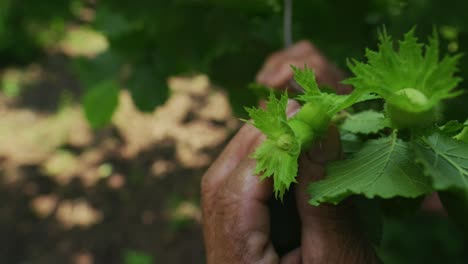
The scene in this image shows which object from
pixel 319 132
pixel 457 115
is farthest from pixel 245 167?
pixel 457 115

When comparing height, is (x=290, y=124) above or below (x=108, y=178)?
above

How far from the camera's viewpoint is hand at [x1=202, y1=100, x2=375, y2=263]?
0.89 m

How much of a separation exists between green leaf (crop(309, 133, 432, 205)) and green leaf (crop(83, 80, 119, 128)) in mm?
1164

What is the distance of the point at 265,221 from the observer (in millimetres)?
953

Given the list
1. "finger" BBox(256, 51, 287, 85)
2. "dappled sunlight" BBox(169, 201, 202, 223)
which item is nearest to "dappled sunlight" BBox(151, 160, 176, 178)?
"dappled sunlight" BBox(169, 201, 202, 223)

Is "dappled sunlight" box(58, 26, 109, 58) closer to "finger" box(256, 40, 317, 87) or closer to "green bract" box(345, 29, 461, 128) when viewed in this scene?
"finger" box(256, 40, 317, 87)

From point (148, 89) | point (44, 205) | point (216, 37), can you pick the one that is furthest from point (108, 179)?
point (216, 37)

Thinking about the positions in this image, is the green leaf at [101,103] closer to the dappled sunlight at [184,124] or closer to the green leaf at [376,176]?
the green leaf at [376,176]

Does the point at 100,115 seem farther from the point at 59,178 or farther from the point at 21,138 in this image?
the point at 21,138

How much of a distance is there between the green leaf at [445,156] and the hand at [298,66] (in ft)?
2.40

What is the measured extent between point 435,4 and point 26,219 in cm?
397

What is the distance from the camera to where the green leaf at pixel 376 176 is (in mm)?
654

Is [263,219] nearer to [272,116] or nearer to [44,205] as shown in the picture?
[272,116]

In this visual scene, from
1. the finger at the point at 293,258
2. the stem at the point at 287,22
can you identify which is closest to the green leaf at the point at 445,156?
the finger at the point at 293,258
